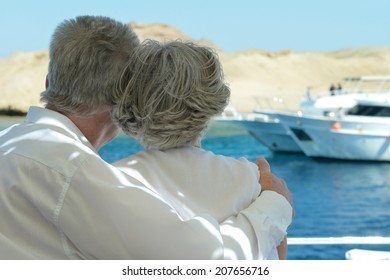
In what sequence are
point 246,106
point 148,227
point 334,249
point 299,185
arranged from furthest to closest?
point 246,106, point 299,185, point 334,249, point 148,227

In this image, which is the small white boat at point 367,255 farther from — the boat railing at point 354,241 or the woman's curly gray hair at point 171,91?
the woman's curly gray hair at point 171,91

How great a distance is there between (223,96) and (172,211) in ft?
0.67

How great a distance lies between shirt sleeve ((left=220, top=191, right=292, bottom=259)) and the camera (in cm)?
108

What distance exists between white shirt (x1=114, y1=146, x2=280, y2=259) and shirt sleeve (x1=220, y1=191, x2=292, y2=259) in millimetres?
17

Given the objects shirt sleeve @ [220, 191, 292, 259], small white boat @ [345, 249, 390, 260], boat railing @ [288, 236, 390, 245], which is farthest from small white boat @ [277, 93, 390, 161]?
shirt sleeve @ [220, 191, 292, 259]

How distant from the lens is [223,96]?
1.12 meters

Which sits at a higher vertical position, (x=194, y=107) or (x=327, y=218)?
(x=194, y=107)

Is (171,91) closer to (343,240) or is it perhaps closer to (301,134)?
(343,240)

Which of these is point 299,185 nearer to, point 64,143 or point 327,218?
point 327,218

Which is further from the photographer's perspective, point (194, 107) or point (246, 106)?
point (246, 106)

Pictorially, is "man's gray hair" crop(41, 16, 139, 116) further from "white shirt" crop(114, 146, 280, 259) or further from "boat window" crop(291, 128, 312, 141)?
"boat window" crop(291, 128, 312, 141)

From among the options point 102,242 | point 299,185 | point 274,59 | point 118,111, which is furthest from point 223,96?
point 274,59

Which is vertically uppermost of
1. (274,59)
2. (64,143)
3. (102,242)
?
(64,143)

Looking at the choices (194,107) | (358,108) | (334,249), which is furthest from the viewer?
(358,108)
